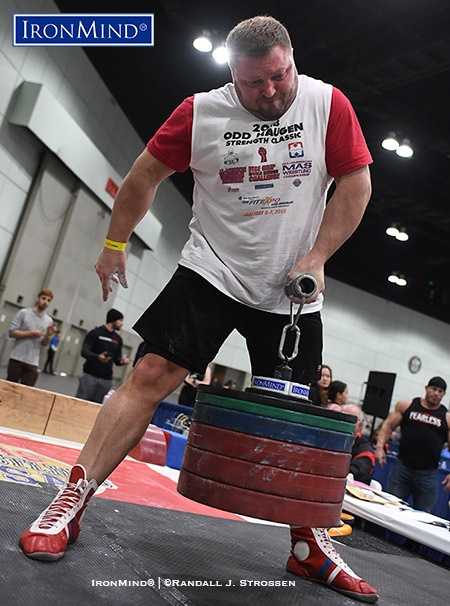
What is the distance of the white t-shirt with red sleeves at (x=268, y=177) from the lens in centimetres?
159

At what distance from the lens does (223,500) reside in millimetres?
1217

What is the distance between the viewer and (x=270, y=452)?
3.95ft

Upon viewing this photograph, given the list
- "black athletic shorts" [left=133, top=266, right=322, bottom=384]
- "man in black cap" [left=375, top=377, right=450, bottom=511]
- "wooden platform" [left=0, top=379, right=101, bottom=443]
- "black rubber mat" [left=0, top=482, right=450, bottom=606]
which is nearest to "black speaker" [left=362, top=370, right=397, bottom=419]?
"man in black cap" [left=375, top=377, right=450, bottom=511]

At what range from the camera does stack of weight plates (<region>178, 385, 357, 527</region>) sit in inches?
47.3

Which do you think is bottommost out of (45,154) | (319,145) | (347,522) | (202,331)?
(347,522)

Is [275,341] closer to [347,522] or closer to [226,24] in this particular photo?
[347,522]

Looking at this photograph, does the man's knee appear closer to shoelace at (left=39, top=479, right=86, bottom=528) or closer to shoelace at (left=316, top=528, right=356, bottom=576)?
shoelace at (left=39, top=479, right=86, bottom=528)

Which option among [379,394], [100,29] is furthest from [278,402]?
[379,394]

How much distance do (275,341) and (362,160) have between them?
1.90ft

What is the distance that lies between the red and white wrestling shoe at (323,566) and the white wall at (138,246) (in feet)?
22.2

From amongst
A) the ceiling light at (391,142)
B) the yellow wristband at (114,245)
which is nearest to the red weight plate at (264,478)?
the yellow wristband at (114,245)

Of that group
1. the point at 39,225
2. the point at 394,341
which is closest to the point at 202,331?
the point at 39,225

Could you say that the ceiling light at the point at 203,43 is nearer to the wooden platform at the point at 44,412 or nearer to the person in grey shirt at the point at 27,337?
the person in grey shirt at the point at 27,337

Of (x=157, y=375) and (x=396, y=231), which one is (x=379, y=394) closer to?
(x=396, y=231)
